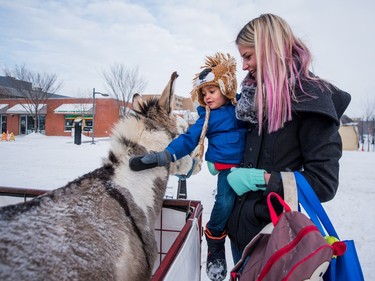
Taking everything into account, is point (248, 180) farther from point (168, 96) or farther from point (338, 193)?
point (338, 193)

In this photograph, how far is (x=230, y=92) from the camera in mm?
2025

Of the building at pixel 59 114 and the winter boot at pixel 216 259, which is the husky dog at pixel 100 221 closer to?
the winter boot at pixel 216 259

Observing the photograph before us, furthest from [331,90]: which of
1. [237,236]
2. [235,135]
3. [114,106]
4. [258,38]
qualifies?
[114,106]

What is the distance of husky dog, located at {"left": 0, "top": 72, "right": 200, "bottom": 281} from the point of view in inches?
39.5

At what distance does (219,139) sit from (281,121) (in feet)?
2.03

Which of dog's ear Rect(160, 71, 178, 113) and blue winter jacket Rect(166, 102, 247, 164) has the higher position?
dog's ear Rect(160, 71, 178, 113)

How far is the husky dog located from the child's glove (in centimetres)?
57

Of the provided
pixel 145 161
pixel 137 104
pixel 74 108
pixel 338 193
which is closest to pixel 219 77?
pixel 137 104

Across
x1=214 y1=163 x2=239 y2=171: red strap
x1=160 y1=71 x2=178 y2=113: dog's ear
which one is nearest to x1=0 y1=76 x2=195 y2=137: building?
x1=160 y1=71 x2=178 y2=113: dog's ear

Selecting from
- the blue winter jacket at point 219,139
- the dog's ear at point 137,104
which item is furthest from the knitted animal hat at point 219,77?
the dog's ear at point 137,104

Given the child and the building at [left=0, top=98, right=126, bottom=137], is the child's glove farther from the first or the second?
the building at [left=0, top=98, right=126, bottom=137]

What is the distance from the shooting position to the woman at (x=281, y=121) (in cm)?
125

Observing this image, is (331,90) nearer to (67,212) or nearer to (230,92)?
(230,92)

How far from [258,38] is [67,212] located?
4.27ft
